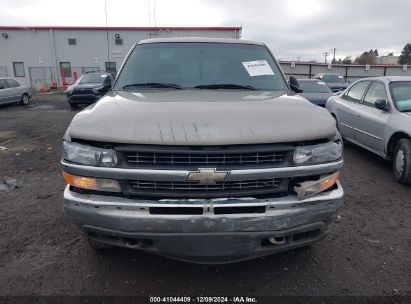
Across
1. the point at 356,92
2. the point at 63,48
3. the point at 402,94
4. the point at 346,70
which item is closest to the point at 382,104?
the point at 402,94

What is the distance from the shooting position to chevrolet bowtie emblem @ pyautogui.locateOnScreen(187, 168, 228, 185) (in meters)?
2.18

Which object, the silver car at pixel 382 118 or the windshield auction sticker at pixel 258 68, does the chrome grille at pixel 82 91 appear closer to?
the silver car at pixel 382 118

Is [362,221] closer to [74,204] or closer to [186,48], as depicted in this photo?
[186,48]

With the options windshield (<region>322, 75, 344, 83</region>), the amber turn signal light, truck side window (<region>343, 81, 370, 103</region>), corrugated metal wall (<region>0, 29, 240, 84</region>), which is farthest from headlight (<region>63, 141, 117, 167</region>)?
corrugated metal wall (<region>0, 29, 240, 84</region>)

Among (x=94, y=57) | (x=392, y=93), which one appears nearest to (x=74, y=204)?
(x=392, y=93)

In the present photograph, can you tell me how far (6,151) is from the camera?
24.5 ft

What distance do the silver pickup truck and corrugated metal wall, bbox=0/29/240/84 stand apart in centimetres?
2992

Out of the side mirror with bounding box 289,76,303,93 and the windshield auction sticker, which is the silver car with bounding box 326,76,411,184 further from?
the windshield auction sticker

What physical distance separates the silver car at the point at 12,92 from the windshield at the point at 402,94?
55.3 feet

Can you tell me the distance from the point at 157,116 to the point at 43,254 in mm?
1855

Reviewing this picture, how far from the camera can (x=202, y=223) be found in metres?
2.17

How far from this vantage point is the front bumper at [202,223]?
2188mm

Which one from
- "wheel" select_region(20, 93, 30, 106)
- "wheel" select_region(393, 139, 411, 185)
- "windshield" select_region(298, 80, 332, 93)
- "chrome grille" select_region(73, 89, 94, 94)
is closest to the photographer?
"wheel" select_region(393, 139, 411, 185)

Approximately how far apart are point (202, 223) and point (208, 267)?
3.12ft
